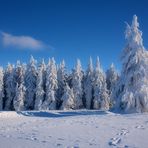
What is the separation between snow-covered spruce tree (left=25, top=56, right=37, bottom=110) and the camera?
69.6m

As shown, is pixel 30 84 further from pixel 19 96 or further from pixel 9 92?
pixel 9 92

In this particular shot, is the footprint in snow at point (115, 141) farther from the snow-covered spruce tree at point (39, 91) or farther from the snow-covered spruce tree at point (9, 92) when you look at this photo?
the snow-covered spruce tree at point (9, 92)

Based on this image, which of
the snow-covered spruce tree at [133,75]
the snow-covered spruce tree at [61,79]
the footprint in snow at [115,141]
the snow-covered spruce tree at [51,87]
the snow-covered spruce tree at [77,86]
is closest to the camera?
the footprint in snow at [115,141]

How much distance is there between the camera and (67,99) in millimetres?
64000

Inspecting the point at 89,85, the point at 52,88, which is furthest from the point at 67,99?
the point at 89,85

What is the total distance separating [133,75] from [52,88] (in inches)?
1313

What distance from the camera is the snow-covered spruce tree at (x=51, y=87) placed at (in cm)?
6575

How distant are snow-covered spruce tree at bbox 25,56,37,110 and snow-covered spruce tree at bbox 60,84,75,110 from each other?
27.3ft

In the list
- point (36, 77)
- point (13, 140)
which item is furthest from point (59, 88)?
point (13, 140)

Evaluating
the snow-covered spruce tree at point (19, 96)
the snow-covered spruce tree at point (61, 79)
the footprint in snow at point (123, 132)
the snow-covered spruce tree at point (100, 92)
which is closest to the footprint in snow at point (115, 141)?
the footprint in snow at point (123, 132)

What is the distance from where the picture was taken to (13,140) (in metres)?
16.5

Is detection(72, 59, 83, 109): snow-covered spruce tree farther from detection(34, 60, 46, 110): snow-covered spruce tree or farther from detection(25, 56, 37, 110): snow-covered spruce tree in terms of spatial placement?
detection(25, 56, 37, 110): snow-covered spruce tree

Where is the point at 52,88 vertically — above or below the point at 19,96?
above

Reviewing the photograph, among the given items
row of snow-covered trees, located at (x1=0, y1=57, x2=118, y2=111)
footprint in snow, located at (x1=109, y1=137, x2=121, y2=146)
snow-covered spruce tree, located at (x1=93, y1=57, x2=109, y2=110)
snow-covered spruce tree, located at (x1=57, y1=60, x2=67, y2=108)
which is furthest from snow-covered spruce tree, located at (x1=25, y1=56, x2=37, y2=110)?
footprint in snow, located at (x1=109, y1=137, x2=121, y2=146)
